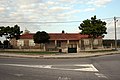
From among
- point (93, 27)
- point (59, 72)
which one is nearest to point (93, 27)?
point (93, 27)

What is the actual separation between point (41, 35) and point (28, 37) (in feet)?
41.2

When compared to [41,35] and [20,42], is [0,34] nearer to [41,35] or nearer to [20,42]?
[20,42]

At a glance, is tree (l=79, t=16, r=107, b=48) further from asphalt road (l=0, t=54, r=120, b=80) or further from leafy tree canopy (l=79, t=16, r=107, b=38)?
asphalt road (l=0, t=54, r=120, b=80)

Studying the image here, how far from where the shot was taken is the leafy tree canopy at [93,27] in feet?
206

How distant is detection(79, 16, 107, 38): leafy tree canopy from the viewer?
206ft

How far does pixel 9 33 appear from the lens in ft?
236

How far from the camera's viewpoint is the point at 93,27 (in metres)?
62.7

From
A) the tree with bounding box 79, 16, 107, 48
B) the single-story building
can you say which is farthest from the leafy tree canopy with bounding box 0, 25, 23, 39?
the tree with bounding box 79, 16, 107, 48

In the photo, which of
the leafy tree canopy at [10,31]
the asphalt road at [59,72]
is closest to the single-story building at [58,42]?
the leafy tree canopy at [10,31]

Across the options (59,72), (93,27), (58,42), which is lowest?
(59,72)

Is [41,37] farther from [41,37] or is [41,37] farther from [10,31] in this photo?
[10,31]

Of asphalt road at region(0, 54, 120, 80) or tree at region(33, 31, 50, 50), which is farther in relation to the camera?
tree at region(33, 31, 50, 50)

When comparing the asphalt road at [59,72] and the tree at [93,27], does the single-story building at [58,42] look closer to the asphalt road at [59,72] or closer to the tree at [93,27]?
the tree at [93,27]

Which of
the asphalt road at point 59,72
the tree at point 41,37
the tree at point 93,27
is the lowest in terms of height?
the asphalt road at point 59,72
